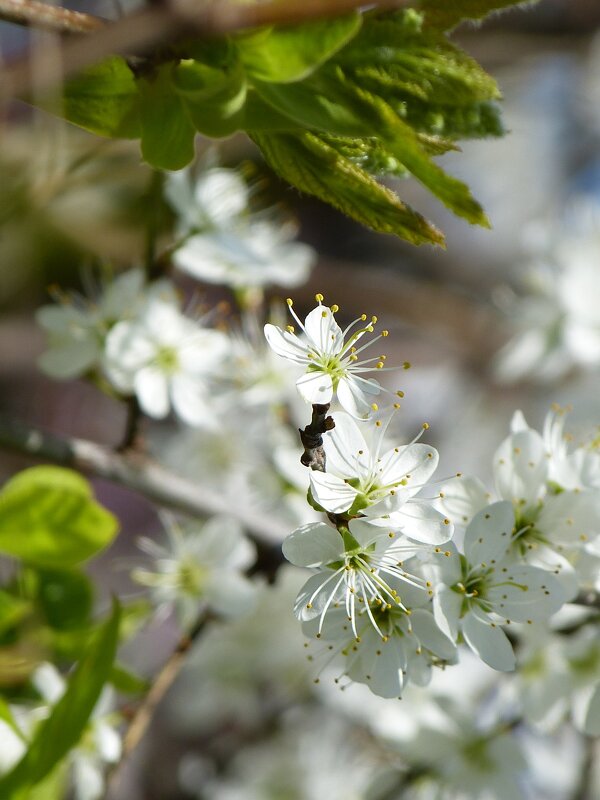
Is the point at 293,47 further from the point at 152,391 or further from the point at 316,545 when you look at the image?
the point at 152,391

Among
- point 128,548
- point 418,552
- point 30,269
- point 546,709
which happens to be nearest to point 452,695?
point 546,709

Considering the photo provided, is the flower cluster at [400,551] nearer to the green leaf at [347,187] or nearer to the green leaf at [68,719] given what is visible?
the green leaf at [347,187]

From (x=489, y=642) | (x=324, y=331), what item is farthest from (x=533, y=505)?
(x=324, y=331)

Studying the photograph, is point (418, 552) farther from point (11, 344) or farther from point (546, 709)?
point (11, 344)

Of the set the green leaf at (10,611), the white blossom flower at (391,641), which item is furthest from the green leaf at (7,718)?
the white blossom flower at (391,641)

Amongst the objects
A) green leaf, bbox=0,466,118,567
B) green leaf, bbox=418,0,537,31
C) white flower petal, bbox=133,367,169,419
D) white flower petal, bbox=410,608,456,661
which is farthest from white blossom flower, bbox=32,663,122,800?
green leaf, bbox=418,0,537,31
